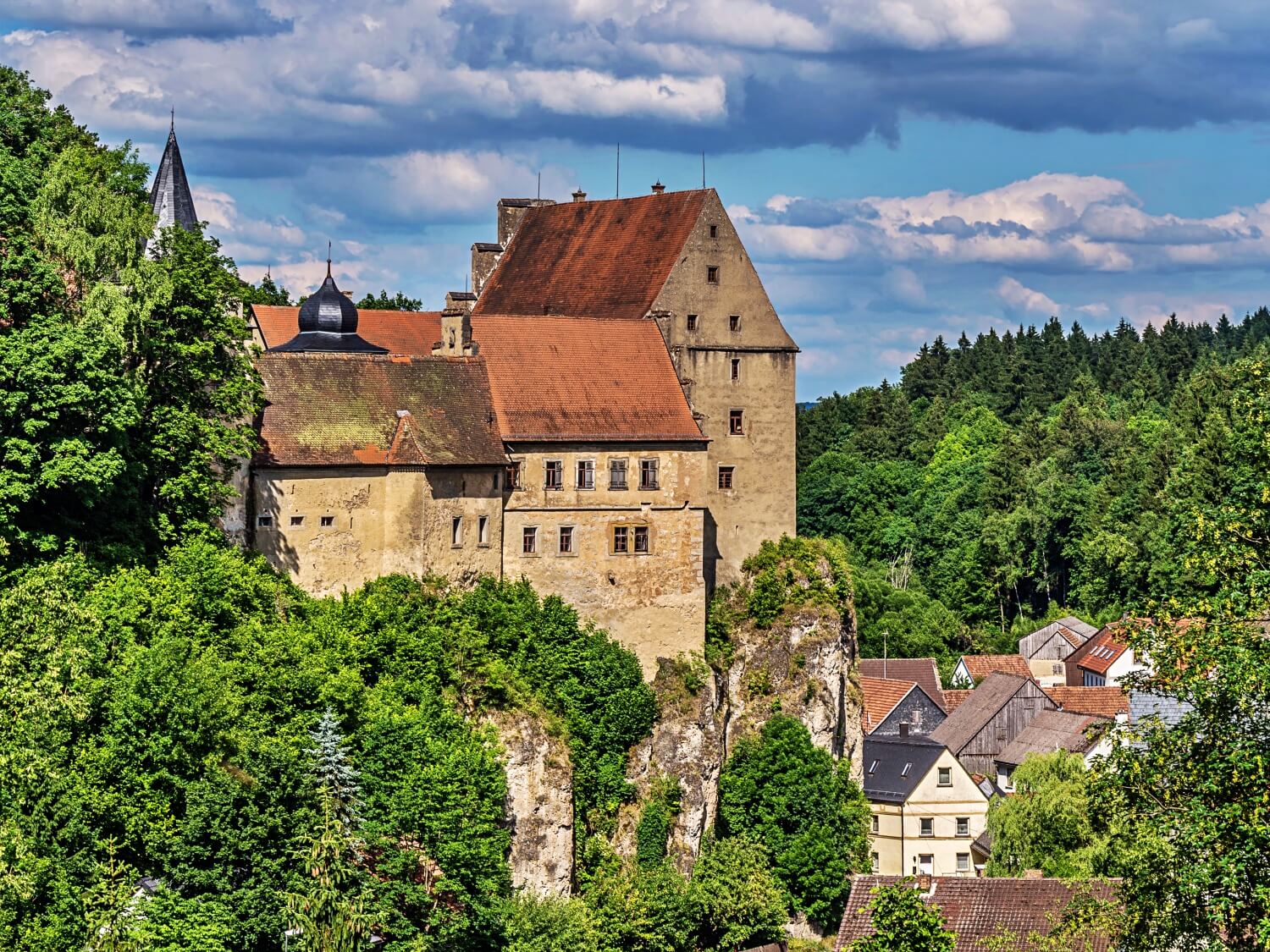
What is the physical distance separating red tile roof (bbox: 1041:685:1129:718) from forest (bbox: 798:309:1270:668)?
585 centimetres

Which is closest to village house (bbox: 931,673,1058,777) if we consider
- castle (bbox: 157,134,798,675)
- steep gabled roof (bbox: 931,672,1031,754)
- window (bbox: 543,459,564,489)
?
steep gabled roof (bbox: 931,672,1031,754)

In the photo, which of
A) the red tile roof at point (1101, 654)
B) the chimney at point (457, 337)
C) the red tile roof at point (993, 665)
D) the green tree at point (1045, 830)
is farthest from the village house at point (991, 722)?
the chimney at point (457, 337)

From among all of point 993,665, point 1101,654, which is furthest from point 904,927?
point 993,665

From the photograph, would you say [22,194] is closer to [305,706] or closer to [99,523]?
[99,523]

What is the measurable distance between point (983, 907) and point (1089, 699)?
45539mm

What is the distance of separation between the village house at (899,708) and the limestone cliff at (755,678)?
25.8 meters

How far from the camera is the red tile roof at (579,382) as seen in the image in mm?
60500

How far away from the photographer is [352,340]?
7069 cm

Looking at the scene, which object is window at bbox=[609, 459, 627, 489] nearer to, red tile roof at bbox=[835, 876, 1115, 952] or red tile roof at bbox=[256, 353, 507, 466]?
red tile roof at bbox=[256, 353, 507, 466]

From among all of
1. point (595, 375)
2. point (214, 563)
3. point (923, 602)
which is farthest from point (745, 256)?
point (923, 602)

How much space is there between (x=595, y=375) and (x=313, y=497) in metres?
10.5

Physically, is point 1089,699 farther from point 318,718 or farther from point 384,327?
point 318,718

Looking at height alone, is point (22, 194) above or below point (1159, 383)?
below

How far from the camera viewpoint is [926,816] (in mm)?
78938
